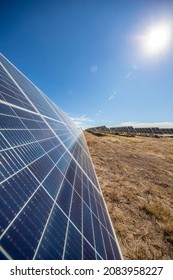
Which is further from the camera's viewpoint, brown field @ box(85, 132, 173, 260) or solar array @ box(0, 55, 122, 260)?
brown field @ box(85, 132, 173, 260)

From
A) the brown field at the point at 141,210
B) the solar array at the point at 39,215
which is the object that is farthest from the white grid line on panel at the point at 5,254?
the brown field at the point at 141,210

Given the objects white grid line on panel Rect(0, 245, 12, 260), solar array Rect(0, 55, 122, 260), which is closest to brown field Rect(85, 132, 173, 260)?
solar array Rect(0, 55, 122, 260)

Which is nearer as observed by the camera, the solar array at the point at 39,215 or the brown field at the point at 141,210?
the solar array at the point at 39,215

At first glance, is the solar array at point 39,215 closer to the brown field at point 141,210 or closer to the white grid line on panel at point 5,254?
the white grid line on panel at point 5,254

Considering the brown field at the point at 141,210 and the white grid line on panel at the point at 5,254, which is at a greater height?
the white grid line on panel at the point at 5,254

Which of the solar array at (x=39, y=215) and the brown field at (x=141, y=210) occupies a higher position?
the solar array at (x=39, y=215)

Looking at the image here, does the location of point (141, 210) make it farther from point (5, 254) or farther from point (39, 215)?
point (5, 254)

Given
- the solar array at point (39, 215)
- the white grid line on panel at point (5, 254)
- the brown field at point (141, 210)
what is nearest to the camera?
the white grid line on panel at point (5, 254)

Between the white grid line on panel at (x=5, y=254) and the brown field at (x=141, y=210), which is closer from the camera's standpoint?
the white grid line on panel at (x=5, y=254)

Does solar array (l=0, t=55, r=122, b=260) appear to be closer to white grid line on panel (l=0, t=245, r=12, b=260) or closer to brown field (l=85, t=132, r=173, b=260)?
white grid line on panel (l=0, t=245, r=12, b=260)

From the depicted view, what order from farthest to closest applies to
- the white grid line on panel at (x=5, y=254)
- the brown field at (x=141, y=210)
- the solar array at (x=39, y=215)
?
the brown field at (x=141, y=210), the solar array at (x=39, y=215), the white grid line on panel at (x=5, y=254)

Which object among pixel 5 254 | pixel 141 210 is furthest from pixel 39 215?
pixel 141 210
